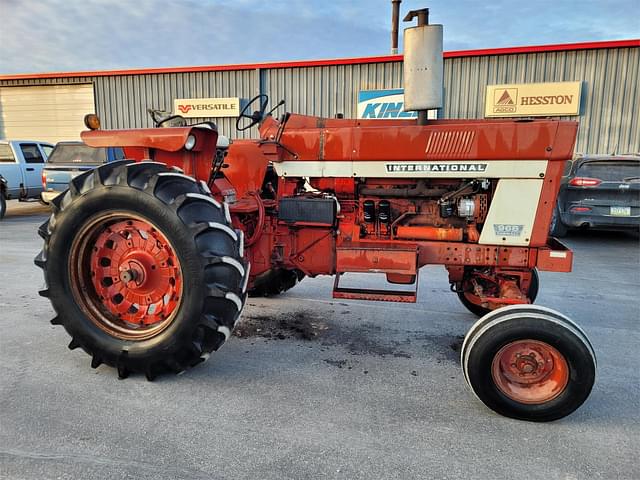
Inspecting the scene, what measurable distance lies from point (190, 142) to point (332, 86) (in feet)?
36.0

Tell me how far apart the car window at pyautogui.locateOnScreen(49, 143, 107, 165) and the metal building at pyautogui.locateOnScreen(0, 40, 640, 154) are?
425cm

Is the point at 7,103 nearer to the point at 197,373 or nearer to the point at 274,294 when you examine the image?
the point at 274,294

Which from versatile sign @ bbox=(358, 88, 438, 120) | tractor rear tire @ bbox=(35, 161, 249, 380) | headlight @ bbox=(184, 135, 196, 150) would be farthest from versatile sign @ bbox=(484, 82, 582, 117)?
tractor rear tire @ bbox=(35, 161, 249, 380)

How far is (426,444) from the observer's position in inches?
94.0

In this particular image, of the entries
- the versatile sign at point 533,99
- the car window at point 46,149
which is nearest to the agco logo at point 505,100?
the versatile sign at point 533,99

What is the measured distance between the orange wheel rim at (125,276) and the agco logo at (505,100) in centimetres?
1167

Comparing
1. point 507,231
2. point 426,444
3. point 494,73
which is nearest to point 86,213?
point 426,444

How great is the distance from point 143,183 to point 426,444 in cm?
217

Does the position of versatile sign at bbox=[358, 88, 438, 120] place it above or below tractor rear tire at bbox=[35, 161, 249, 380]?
above

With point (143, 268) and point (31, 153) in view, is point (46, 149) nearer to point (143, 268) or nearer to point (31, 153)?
point (31, 153)

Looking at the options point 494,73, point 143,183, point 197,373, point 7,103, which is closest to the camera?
point 143,183

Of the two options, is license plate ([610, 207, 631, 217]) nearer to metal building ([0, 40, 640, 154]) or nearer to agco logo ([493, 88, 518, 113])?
metal building ([0, 40, 640, 154])

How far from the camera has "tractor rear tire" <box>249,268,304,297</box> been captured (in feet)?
15.4

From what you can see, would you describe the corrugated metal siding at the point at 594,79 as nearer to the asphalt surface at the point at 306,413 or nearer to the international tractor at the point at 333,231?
the asphalt surface at the point at 306,413
